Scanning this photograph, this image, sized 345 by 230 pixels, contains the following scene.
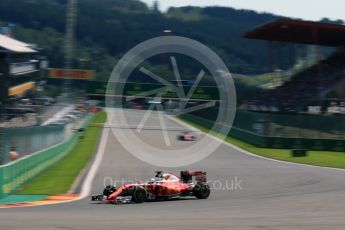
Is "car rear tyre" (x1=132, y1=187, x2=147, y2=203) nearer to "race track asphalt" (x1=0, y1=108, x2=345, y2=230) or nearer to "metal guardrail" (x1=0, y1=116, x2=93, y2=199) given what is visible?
"race track asphalt" (x1=0, y1=108, x2=345, y2=230)

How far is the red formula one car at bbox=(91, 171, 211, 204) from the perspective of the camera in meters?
15.1

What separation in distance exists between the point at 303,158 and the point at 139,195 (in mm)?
21102

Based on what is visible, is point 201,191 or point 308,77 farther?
point 308,77

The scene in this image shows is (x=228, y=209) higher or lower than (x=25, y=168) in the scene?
lower

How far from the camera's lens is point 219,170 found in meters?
26.4

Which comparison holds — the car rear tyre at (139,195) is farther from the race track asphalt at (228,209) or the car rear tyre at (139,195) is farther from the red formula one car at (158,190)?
the race track asphalt at (228,209)

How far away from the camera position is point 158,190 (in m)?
15.8

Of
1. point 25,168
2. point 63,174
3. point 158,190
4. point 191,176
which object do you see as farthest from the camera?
point 63,174

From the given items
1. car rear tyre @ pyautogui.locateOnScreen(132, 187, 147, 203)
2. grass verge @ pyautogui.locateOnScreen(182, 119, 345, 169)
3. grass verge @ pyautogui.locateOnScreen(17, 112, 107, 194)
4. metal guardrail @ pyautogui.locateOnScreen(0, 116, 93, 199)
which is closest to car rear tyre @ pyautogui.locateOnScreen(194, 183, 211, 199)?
car rear tyre @ pyautogui.locateOnScreen(132, 187, 147, 203)

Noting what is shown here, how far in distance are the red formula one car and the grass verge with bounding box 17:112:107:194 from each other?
10.3 feet

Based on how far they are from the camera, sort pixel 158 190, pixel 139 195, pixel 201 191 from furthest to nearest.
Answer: pixel 201 191
pixel 158 190
pixel 139 195

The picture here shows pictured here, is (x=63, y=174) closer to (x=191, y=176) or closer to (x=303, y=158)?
(x=191, y=176)

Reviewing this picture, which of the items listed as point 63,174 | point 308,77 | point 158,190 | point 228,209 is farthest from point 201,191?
point 308,77

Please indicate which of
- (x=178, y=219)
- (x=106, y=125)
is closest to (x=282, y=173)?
(x=178, y=219)
